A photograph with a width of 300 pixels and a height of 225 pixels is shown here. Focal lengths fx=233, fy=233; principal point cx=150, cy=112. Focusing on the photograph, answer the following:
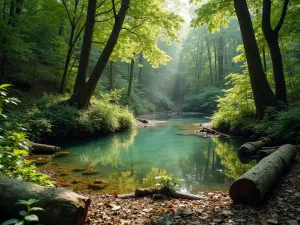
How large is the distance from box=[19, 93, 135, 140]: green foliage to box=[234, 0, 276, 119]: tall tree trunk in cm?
766

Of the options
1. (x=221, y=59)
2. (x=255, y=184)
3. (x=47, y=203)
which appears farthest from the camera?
(x=221, y=59)

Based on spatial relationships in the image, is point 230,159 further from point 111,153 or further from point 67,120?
point 67,120

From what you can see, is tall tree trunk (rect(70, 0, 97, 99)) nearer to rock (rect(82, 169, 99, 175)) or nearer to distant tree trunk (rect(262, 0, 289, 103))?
rock (rect(82, 169, 99, 175))

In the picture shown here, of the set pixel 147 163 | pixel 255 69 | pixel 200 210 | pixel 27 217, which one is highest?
pixel 255 69

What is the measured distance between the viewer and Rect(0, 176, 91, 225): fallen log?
2.49 metres

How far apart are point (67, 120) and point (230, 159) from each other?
23.6 ft

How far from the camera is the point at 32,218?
191cm

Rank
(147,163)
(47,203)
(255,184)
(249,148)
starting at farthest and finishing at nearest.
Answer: (249,148) → (147,163) → (255,184) → (47,203)

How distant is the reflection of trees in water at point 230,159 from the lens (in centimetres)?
619

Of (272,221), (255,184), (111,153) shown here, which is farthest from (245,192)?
(111,153)

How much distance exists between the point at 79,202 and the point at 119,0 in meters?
14.3

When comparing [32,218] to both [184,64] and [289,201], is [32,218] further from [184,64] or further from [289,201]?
[184,64]

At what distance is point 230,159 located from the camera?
767 centimetres

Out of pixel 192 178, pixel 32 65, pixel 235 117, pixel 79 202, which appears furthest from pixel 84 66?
pixel 79 202
